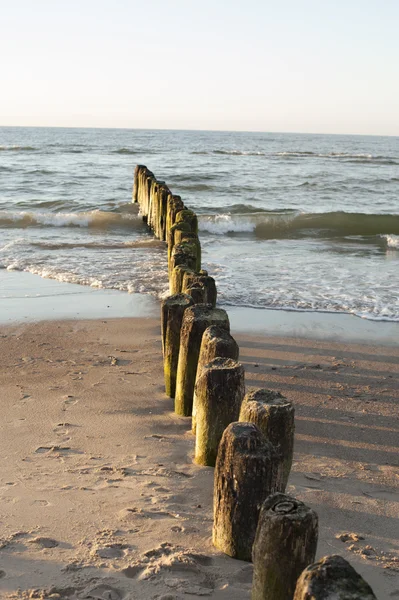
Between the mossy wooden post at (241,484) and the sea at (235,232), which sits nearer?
the mossy wooden post at (241,484)

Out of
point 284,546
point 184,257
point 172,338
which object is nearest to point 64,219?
point 184,257

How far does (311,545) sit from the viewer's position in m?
2.47

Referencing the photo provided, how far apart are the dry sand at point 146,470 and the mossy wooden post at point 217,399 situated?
0.21 metres

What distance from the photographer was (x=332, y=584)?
78.0 inches

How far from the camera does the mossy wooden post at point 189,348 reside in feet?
16.4

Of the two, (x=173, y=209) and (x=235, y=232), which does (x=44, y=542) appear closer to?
(x=173, y=209)

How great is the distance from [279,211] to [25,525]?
16.6 m

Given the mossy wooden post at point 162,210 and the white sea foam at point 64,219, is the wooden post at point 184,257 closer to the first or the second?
the mossy wooden post at point 162,210

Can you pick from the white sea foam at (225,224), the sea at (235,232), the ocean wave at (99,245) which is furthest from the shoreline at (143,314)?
the white sea foam at (225,224)

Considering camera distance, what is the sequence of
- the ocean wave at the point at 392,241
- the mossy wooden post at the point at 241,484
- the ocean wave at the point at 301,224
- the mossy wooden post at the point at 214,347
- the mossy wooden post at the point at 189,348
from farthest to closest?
the ocean wave at the point at 301,224, the ocean wave at the point at 392,241, the mossy wooden post at the point at 189,348, the mossy wooden post at the point at 214,347, the mossy wooden post at the point at 241,484

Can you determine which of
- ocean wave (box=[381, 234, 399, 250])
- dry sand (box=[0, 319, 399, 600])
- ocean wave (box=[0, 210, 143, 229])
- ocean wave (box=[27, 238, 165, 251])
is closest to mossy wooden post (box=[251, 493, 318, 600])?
dry sand (box=[0, 319, 399, 600])

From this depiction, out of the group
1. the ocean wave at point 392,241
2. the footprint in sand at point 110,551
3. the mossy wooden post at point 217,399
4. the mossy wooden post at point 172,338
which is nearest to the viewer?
the footprint in sand at point 110,551

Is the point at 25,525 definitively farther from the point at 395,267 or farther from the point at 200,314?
the point at 395,267

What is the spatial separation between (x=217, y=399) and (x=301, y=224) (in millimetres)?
13769
